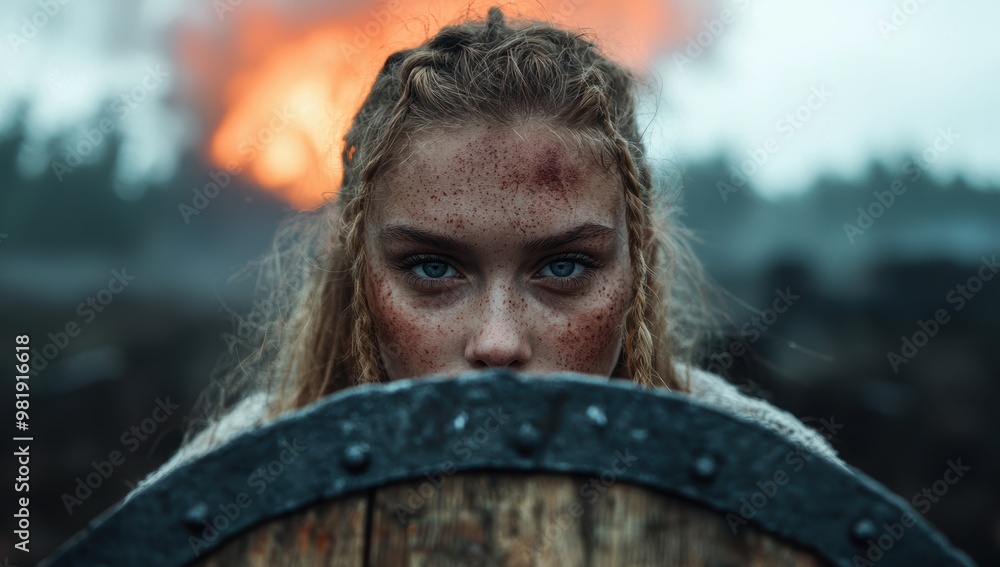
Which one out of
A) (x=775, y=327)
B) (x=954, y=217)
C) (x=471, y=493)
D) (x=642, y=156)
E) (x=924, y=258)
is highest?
(x=642, y=156)

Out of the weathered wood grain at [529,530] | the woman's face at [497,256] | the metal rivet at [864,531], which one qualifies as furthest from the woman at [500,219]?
the metal rivet at [864,531]

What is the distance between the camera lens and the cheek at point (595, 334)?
1.40m

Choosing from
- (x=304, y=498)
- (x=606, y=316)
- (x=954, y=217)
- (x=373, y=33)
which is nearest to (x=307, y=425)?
(x=304, y=498)

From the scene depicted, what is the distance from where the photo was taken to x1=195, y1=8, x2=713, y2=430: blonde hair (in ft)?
4.99

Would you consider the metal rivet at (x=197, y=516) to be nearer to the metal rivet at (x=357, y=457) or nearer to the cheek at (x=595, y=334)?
the metal rivet at (x=357, y=457)

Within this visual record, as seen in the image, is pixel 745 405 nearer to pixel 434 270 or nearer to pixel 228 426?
pixel 434 270

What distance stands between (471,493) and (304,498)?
0.16 metres

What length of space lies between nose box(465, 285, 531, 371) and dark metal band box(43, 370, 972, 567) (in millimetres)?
560

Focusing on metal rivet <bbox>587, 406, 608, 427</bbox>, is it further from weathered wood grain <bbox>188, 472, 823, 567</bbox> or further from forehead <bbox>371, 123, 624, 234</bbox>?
forehead <bbox>371, 123, 624, 234</bbox>

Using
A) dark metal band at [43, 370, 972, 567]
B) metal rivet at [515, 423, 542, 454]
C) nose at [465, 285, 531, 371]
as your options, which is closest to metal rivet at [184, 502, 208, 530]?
dark metal band at [43, 370, 972, 567]

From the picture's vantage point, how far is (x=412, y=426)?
2.43ft

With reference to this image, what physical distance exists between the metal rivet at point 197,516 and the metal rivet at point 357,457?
14 centimetres

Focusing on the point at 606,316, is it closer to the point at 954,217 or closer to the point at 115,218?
the point at 954,217

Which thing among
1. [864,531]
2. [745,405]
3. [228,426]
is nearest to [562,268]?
[745,405]
